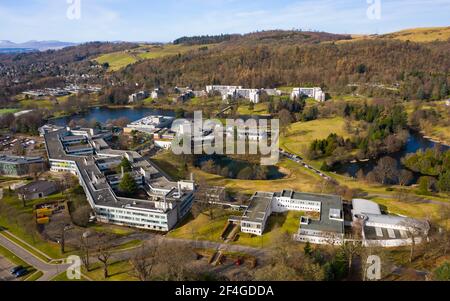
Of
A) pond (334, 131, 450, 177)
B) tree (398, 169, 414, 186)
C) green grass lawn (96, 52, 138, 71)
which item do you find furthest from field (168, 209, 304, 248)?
green grass lawn (96, 52, 138, 71)

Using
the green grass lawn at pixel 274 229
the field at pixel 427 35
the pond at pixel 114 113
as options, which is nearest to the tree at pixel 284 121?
the pond at pixel 114 113

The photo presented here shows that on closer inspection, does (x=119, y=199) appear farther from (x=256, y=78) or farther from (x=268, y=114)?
(x=256, y=78)

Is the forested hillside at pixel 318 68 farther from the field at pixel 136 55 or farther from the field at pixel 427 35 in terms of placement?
the field at pixel 136 55

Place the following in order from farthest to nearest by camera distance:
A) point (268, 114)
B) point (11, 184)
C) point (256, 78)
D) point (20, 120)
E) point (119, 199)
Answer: point (256, 78) < point (268, 114) < point (20, 120) < point (11, 184) < point (119, 199)

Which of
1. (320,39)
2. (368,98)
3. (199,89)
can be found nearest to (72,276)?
(368,98)

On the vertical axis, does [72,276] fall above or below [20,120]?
below

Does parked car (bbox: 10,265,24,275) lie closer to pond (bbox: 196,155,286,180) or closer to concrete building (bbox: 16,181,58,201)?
concrete building (bbox: 16,181,58,201)
